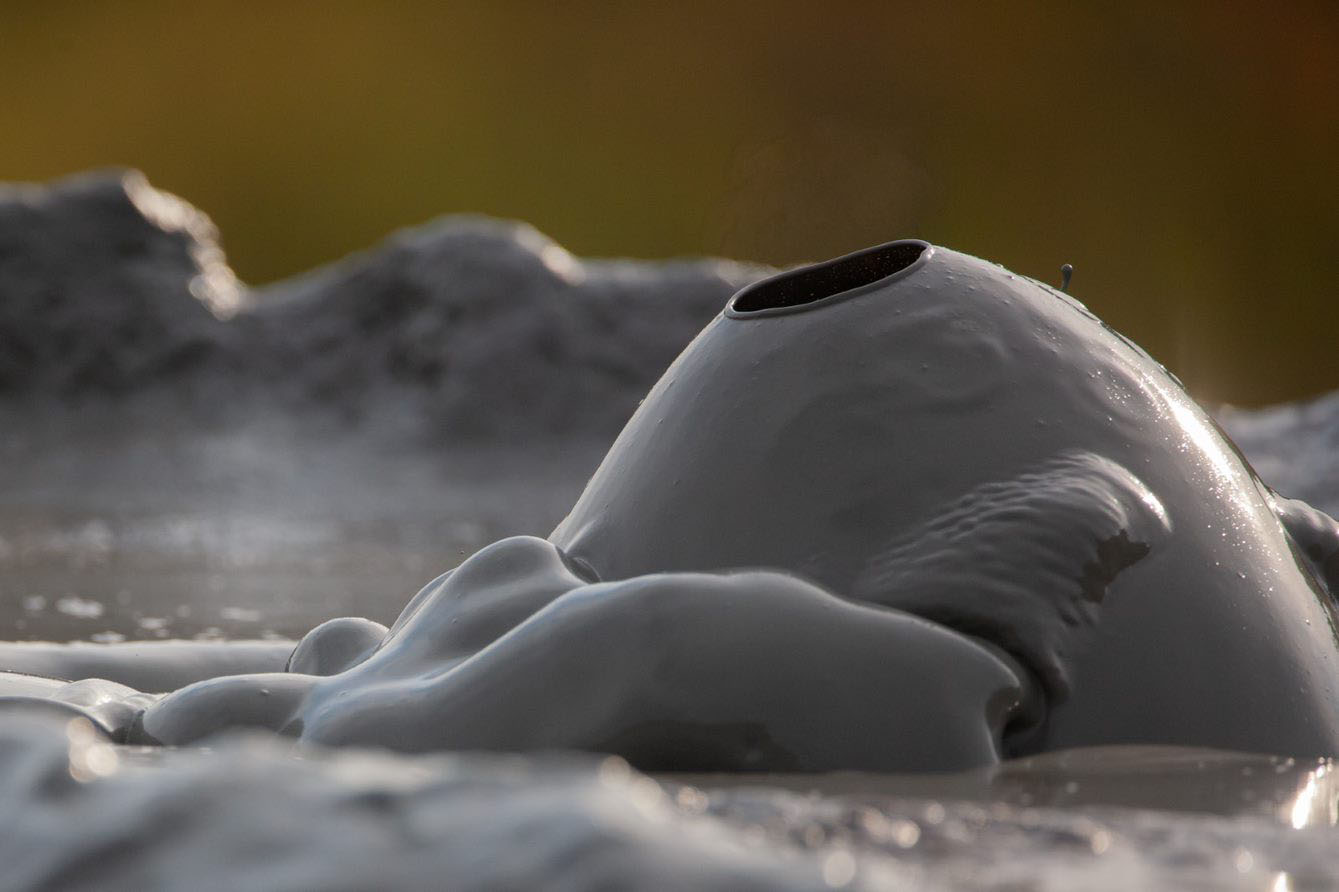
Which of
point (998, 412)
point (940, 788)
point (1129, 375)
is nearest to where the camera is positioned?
point (940, 788)

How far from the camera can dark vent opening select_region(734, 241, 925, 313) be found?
8.09ft

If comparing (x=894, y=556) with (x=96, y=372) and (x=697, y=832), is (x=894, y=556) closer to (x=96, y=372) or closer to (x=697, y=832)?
(x=697, y=832)

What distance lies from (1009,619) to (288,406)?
33.7 feet

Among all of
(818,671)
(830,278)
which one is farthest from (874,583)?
(830,278)

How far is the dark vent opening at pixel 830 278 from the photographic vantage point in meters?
2.47

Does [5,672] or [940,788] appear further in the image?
[5,672]

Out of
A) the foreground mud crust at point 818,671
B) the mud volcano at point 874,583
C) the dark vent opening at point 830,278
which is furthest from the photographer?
the dark vent opening at point 830,278

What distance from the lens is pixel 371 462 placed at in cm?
1093

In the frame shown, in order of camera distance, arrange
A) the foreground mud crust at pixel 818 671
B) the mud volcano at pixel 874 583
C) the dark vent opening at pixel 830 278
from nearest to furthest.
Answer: the foreground mud crust at pixel 818 671, the mud volcano at pixel 874 583, the dark vent opening at pixel 830 278

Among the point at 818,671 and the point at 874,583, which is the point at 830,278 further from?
the point at 818,671

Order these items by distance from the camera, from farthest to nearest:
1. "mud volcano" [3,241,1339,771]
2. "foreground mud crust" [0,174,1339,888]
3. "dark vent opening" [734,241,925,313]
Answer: "dark vent opening" [734,241,925,313] < "mud volcano" [3,241,1339,771] < "foreground mud crust" [0,174,1339,888]

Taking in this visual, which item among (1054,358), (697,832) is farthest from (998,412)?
(697,832)

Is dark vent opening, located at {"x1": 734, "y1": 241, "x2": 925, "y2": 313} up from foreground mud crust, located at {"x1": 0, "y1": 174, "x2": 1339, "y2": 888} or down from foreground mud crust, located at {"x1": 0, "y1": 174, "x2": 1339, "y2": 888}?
up

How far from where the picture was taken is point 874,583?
79.2 inches
